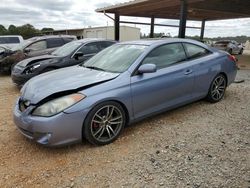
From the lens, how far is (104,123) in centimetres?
367

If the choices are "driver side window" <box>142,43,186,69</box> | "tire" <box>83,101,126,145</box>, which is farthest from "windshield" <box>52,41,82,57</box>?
"tire" <box>83,101,126,145</box>

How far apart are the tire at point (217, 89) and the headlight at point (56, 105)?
121 inches

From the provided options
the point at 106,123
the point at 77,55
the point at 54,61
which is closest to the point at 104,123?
the point at 106,123

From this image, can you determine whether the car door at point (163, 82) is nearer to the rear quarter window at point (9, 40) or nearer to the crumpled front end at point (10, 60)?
the crumpled front end at point (10, 60)

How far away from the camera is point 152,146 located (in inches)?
144

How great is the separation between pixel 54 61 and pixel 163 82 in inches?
170

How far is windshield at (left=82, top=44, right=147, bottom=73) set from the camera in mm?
4223

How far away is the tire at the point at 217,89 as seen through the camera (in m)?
5.39

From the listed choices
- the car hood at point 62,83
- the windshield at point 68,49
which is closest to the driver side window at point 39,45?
the windshield at point 68,49

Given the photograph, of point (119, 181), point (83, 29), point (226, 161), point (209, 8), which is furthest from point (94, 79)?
point (83, 29)

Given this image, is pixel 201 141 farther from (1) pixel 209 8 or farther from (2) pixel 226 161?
(1) pixel 209 8

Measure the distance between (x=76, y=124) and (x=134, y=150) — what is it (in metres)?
0.88

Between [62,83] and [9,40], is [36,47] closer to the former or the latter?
[62,83]

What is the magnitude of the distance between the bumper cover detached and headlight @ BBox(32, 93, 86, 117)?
2.5 inches
